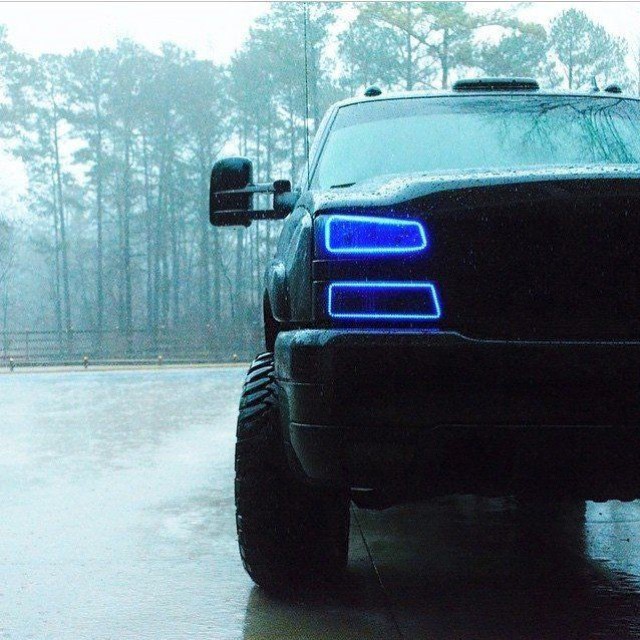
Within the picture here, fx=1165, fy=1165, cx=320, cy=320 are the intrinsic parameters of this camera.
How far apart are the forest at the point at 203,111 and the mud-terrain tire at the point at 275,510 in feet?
119

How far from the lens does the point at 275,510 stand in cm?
404

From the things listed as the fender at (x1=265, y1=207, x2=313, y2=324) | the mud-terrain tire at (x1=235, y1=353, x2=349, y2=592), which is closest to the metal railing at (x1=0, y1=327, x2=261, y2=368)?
the mud-terrain tire at (x1=235, y1=353, x2=349, y2=592)

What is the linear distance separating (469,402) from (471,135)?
5.46 feet

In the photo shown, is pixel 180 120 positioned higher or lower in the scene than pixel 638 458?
higher

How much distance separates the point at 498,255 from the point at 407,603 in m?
1.52

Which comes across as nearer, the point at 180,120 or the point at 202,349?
the point at 202,349

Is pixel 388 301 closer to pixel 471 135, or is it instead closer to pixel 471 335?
pixel 471 335

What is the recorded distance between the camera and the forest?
138 feet

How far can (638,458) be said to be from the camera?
126 inches

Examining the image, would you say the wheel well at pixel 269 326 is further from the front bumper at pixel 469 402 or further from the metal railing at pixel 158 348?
the metal railing at pixel 158 348

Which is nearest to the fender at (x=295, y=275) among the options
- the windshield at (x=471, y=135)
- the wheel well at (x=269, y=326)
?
the wheel well at (x=269, y=326)

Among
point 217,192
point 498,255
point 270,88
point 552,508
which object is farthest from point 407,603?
point 270,88

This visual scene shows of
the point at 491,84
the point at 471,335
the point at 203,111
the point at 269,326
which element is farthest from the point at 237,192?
the point at 203,111

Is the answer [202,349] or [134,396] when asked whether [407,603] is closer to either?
[134,396]
